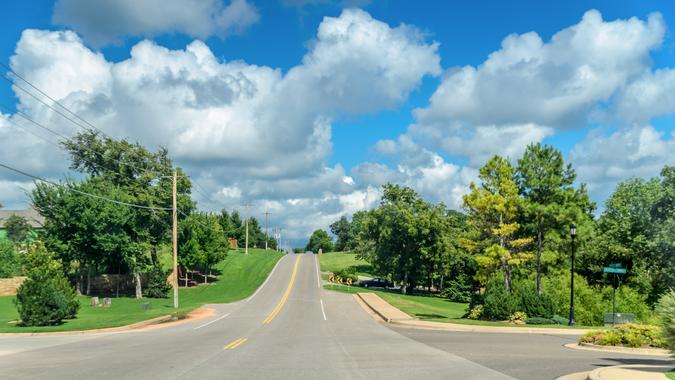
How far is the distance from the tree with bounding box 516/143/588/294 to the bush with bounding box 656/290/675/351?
73.2 feet

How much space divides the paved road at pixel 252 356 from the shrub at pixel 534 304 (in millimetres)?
7994

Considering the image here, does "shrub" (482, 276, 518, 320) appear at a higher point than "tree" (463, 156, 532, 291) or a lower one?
lower

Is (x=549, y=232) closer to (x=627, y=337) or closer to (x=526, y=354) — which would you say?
(x=627, y=337)

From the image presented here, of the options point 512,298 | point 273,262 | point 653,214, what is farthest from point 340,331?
point 273,262

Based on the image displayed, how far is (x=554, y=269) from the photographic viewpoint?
41438 mm

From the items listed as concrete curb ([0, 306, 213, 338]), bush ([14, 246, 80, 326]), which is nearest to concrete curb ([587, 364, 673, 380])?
concrete curb ([0, 306, 213, 338])

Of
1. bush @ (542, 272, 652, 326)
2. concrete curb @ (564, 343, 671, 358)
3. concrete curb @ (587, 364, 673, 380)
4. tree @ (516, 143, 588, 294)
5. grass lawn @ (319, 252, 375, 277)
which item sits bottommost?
grass lawn @ (319, 252, 375, 277)

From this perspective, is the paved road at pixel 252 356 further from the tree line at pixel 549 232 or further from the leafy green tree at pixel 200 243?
the leafy green tree at pixel 200 243

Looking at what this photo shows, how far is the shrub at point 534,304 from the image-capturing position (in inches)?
1198

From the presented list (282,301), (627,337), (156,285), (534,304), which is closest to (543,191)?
(534,304)

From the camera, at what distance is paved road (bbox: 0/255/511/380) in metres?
13.1

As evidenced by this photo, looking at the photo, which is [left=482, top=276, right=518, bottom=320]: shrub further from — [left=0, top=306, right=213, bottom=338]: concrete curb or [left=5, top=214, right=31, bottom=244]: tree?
[left=5, top=214, right=31, bottom=244]: tree

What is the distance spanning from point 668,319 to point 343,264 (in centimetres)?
9903

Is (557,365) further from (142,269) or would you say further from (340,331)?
(142,269)
